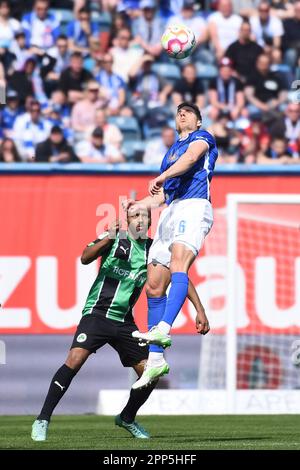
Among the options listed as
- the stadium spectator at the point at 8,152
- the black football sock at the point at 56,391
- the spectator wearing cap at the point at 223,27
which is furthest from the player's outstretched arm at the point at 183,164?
the spectator wearing cap at the point at 223,27

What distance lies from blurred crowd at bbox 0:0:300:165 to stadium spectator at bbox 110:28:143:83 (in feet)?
0.05

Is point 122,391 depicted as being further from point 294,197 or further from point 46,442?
point 46,442

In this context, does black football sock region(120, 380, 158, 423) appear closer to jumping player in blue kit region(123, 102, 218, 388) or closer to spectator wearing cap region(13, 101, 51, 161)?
jumping player in blue kit region(123, 102, 218, 388)

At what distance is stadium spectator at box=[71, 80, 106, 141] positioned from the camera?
16255 millimetres

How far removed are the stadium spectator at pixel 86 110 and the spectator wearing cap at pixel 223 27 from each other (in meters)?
2.11

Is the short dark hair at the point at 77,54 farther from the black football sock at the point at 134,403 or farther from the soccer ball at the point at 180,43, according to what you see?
the black football sock at the point at 134,403

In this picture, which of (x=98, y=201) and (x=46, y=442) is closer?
(x=46, y=442)

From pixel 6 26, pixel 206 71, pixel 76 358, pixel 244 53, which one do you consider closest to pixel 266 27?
pixel 244 53

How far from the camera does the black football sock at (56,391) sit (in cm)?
881

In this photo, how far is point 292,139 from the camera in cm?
1587

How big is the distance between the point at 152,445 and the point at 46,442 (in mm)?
826

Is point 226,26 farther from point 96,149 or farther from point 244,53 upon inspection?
point 96,149
